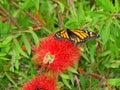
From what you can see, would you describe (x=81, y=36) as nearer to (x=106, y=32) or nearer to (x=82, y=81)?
(x=106, y=32)

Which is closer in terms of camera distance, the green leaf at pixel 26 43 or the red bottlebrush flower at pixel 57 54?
the red bottlebrush flower at pixel 57 54

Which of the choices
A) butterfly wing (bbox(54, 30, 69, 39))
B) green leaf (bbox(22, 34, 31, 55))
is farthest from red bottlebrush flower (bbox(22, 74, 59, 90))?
green leaf (bbox(22, 34, 31, 55))

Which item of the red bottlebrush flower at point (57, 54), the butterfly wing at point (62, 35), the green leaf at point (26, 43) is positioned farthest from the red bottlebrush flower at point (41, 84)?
the green leaf at point (26, 43)

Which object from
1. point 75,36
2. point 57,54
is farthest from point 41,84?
point 75,36

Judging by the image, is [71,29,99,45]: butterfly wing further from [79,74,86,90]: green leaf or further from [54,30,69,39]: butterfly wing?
[79,74,86,90]: green leaf

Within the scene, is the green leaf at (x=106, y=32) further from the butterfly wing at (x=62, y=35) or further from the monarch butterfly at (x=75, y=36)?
the butterfly wing at (x=62, y=35)

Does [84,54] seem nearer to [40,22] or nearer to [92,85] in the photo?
[92,85]
